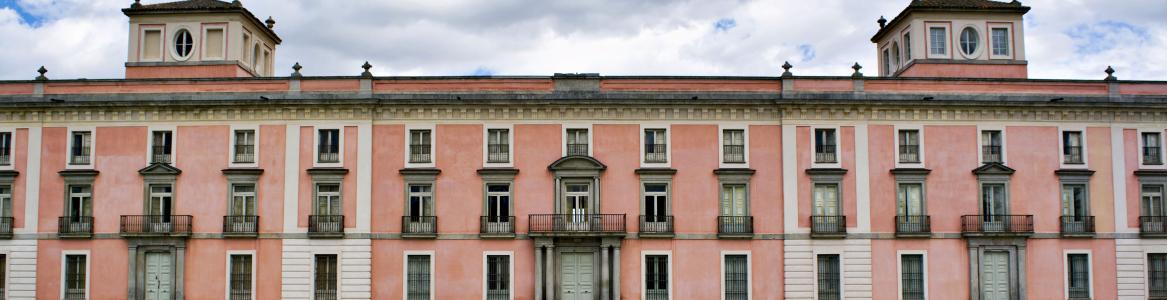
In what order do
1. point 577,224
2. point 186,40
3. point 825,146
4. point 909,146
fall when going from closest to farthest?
point 577,224
point 825,146
point 909,146
point 186,40

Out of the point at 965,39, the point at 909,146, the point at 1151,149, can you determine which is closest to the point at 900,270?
the point at 909,146

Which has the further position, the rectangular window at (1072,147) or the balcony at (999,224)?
the rectangular window at (1072,147)

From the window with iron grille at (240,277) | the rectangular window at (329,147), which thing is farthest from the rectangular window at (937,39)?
the window with iron grille at (240,277)

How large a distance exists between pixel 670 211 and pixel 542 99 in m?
5.95

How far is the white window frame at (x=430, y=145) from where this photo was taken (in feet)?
110

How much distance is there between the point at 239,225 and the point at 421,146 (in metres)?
6.86

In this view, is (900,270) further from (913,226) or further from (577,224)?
(577,224)

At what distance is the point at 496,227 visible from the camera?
3325cm

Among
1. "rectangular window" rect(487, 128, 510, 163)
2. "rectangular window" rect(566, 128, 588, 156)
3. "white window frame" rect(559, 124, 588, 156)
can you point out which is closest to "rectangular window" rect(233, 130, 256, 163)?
"rectangular window" rect(487, 128, 510, 163)

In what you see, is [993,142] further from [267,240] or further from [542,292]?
[267,240]

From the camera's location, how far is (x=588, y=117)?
3366 cm

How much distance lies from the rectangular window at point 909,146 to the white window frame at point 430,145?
1650 cm

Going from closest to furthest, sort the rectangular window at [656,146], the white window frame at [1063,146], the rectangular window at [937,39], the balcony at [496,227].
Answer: the balcony at [496,227] < the rectangular window at [656,146] < the white window frame at [1063,146] < the rectangular window at [937,39]

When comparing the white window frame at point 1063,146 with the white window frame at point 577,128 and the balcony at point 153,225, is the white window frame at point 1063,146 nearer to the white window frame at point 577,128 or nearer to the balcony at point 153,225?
the white window frame at point 577,128
